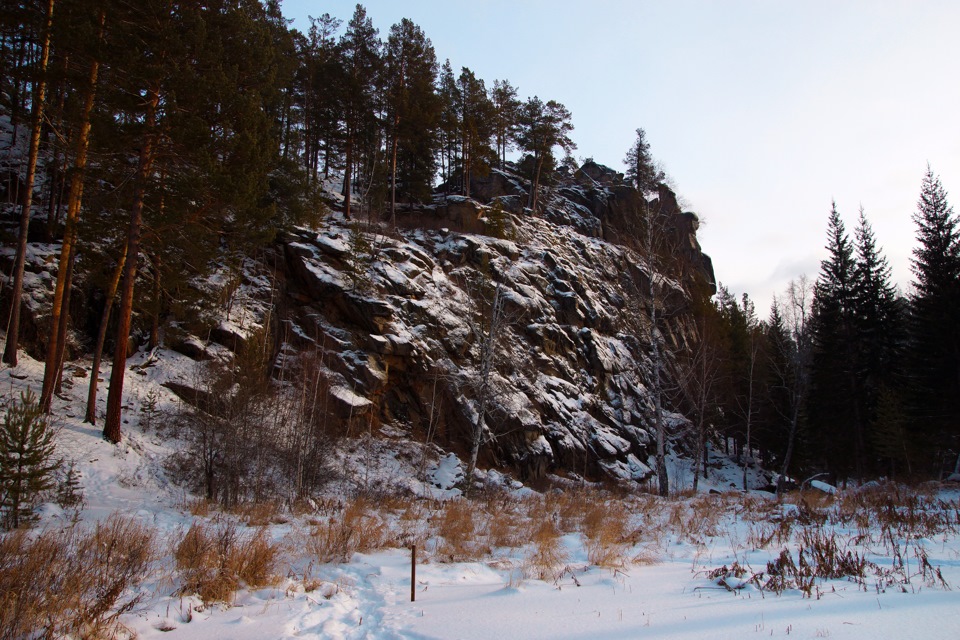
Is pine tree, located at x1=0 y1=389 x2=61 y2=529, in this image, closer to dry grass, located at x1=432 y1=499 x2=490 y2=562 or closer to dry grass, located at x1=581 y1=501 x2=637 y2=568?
dry grass, located at x1=432 y1=499 x2=490 y2=562

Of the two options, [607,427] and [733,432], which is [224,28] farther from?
[733,432]

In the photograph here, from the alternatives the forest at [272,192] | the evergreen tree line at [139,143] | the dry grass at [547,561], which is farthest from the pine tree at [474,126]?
the dry grass at [547,561]

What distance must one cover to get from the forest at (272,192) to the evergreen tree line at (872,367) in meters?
0.11

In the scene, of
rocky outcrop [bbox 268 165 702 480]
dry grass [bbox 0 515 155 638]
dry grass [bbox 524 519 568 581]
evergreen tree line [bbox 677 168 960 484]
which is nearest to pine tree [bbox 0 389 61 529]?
dry grass [bbox 0 515 155 638]

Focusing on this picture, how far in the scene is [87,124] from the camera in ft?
45.6

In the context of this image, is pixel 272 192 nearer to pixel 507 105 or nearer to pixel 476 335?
pixel 476 335

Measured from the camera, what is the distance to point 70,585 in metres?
3.82

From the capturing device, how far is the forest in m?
13.0

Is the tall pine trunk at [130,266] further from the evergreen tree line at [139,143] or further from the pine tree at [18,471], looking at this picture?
the pine tree at [18,471]

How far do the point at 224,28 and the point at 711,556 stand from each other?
694 inches

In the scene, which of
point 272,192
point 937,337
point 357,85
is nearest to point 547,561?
point 272,192

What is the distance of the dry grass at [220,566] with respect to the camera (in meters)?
4.20

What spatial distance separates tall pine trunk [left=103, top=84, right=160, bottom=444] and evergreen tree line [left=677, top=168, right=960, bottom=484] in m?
20.4

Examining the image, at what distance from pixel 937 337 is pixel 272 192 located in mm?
33943
